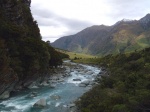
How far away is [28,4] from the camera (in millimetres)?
90438

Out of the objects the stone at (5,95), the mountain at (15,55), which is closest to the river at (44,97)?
the stone at (5,95)

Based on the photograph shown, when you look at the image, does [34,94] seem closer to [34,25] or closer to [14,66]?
[14,66]

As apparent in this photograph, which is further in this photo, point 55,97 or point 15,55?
point 15,55

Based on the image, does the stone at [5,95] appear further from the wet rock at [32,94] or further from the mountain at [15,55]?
the wet rock at [32,94]

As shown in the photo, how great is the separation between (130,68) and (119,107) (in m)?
27.5

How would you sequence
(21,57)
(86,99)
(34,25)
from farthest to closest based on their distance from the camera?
(34,25) < (21,57) < (86,99)

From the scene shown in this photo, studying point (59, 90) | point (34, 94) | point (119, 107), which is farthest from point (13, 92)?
point (119, 107)

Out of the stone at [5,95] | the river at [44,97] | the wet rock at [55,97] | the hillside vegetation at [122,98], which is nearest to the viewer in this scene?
the hillside vegetation at [122,98]

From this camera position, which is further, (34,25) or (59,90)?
(34,25)

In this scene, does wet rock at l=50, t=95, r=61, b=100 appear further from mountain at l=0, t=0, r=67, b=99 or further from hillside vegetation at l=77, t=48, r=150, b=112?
hillside vegetation at l=77, t=48, r=150, b=112

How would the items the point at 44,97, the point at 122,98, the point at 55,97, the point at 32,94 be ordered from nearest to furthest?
the point at 122,98
the point at 55,97
the point at 44,97
the point at 32,94

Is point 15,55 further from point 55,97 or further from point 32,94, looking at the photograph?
point 55,97

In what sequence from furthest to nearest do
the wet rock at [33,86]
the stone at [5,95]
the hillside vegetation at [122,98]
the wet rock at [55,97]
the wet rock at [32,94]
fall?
1. the wet rock at [33,86]
2. the wet rock at [32,94]
3. the wet rock at [55,97]
4. the stone at [5,95]
5. the hillside vegetation at [122,98]

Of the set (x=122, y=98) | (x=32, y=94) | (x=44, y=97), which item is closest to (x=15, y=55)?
(x=32, y=94)
